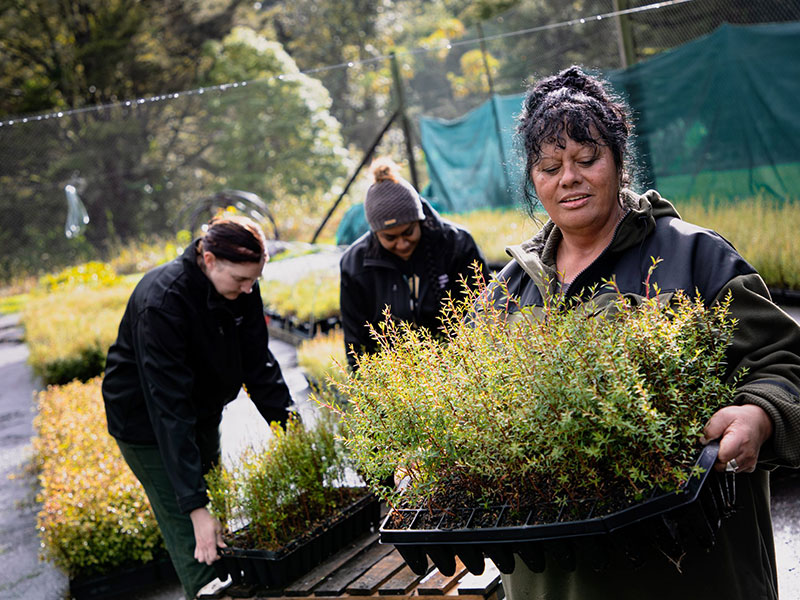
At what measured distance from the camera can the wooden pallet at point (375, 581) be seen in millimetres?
2537

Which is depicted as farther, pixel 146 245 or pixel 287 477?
pixel 146 245

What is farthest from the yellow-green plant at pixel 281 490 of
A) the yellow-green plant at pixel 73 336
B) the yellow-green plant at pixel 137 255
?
the yellow-green plant at pixel 137 255

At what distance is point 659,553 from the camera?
1672 mm

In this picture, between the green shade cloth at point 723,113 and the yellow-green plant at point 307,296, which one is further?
the yellow-green plant at point 307,296

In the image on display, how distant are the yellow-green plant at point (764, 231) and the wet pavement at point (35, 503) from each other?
0.43 meters

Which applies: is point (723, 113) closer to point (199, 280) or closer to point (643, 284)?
point (199, 280)

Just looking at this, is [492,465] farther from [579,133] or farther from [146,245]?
[146,245]

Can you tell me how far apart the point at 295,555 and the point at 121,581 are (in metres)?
2.18

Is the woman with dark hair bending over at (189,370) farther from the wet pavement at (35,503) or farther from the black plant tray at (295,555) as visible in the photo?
the wet pavement at (35,503)

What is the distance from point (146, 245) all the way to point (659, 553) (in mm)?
17154

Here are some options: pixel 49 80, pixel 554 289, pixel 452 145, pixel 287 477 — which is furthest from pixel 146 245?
pixel 554 289

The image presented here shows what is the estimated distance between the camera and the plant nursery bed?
4.67 metres

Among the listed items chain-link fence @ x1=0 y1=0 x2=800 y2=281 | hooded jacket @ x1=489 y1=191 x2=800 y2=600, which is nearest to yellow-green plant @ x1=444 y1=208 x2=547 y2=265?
chain-link fence @ x1=0 y1=0 x2=800 y2=281

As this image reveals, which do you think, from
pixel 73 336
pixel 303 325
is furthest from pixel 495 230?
pixel 73 336
